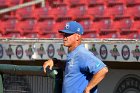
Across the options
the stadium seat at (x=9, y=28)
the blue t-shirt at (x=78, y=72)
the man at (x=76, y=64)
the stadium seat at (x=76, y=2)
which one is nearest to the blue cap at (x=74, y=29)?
the man at (x=76, y=64)

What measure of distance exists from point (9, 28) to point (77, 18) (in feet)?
5.10

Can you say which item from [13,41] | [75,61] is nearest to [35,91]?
[75,61]

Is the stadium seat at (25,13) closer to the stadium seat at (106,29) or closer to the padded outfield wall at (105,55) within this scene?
the stadium seat at (106,29)

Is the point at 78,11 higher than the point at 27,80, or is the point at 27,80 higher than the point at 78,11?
the point at 78,11

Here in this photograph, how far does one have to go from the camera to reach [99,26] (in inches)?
320

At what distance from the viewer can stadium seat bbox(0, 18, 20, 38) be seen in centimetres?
905

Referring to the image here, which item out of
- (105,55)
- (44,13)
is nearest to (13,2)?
(44,13)

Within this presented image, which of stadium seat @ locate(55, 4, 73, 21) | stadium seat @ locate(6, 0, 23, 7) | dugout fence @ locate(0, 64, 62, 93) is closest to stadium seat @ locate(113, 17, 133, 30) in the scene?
stadium seat @ locate(55, 4, 73, 21)

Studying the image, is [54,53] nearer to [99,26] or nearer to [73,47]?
[99,26]

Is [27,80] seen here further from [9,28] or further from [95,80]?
[9,28]

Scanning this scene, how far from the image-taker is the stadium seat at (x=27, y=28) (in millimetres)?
8716

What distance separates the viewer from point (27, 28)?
29.5 ft

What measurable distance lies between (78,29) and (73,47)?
0.12 meters

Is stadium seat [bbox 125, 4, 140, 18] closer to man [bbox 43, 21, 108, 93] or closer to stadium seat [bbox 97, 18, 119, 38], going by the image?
stadium seat [bbox 97, 18, 119, 38]
